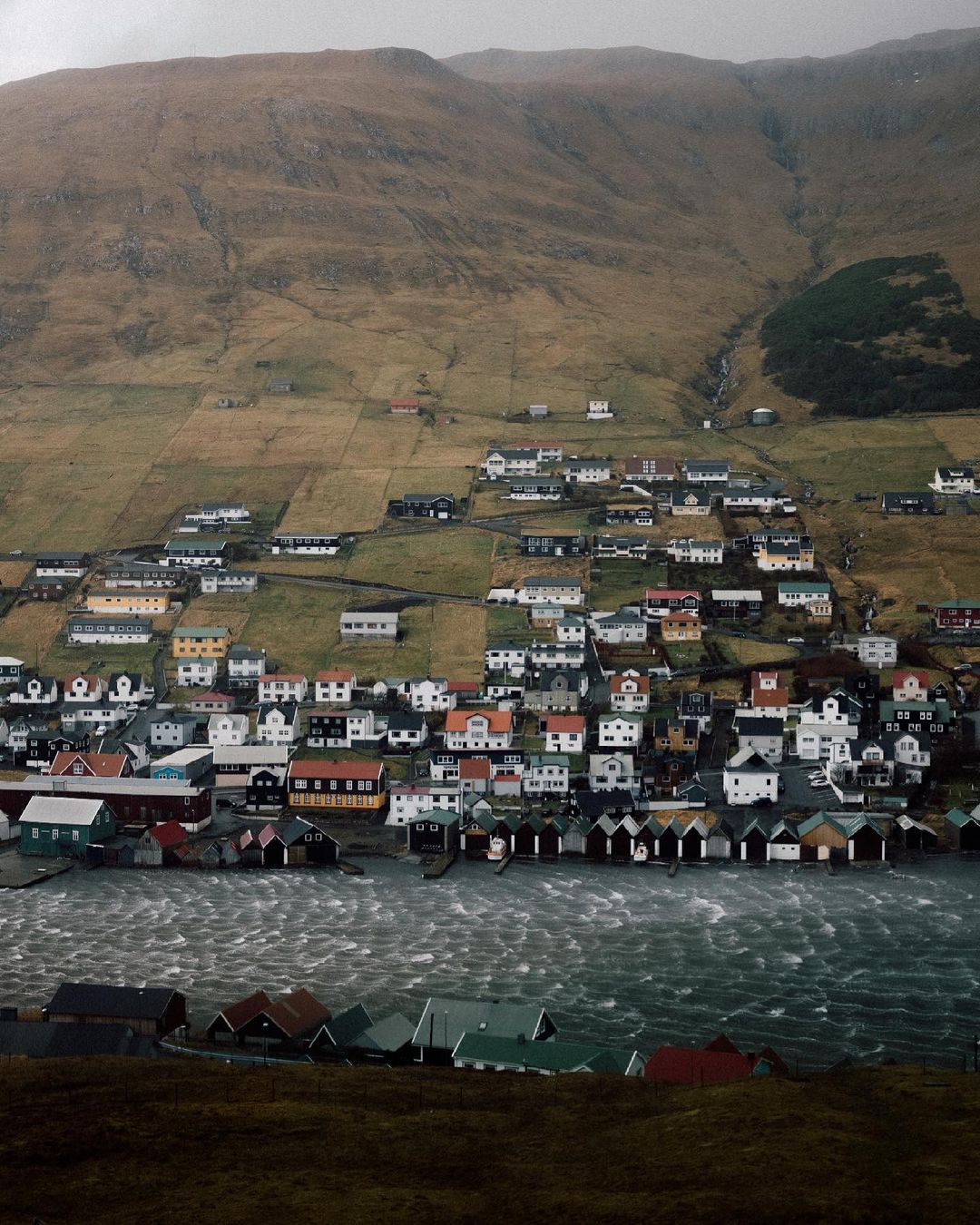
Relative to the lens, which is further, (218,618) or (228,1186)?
(218,618)

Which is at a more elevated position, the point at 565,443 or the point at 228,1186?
the point at 565,443

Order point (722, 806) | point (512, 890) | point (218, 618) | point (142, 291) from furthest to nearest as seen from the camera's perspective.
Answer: point (142, 291) → point (218, 618) → point (722, 806) → point (512, 890)

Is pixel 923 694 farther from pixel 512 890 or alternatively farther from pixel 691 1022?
pixel 691 1022

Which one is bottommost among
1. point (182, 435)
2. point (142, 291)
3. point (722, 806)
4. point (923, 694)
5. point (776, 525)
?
point (722, 806)

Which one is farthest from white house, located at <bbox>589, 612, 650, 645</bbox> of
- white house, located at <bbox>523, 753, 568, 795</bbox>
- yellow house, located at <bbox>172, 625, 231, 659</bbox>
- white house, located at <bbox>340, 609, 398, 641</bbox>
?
yellow house, located at <bbox>172, 625, 231, 659</bbox>

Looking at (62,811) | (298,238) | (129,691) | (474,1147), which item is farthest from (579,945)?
(298,238)

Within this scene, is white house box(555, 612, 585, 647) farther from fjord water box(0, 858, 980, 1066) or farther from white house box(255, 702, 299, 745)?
fjord water box(0, 858, 980, 1066)

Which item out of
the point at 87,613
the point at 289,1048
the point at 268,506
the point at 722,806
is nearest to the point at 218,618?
the point at 87,613
